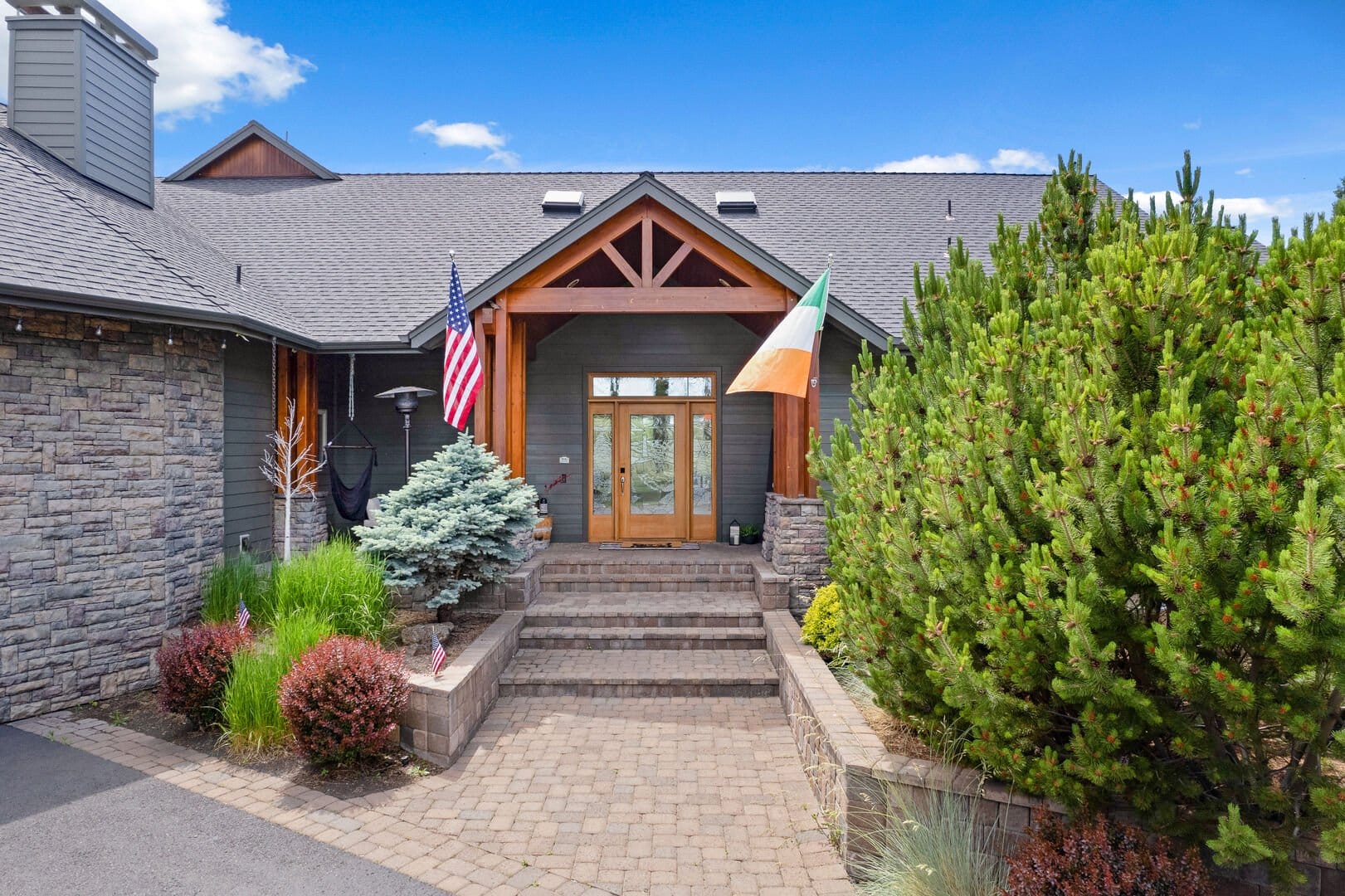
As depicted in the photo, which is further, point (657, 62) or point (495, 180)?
point (657, 62)

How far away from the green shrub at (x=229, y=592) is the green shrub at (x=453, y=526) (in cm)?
117

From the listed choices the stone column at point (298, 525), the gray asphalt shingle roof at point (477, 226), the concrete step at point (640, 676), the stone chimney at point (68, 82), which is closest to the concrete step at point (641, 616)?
the concrete step at point (640, 676)

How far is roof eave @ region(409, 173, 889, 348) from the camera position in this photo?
8156mm

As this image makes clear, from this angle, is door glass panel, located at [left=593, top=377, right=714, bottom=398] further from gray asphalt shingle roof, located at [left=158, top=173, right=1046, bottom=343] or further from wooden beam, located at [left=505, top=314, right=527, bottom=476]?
gray asphalt shingle roof, located at [left=158, top=173, right=1046, bottom=343]

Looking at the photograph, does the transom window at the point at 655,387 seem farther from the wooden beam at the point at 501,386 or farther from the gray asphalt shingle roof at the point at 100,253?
the gray asphalt shingle roof at the point at 100,253

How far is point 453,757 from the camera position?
5.30m

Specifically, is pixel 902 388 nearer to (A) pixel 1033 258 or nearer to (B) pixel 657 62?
(A) pixel 1033 258

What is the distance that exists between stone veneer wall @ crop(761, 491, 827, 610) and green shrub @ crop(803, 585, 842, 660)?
113 cm

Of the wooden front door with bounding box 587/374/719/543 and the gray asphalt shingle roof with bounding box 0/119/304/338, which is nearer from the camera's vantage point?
the gray asphalt shingle roof with bounding box 0/119/304/338

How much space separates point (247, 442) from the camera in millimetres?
8477

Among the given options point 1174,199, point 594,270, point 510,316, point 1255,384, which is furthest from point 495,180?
point 1255,384

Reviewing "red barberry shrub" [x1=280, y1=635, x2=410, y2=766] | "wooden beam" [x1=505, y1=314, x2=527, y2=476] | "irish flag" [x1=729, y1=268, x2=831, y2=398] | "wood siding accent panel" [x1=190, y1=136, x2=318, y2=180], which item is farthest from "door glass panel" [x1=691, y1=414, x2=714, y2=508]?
Answer: "wood siding accent panel" [x1=190, y1=136, x2=318, y2=180]

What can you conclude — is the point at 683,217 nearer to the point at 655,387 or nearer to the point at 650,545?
the point at 655,387

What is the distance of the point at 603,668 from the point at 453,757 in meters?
1.83
